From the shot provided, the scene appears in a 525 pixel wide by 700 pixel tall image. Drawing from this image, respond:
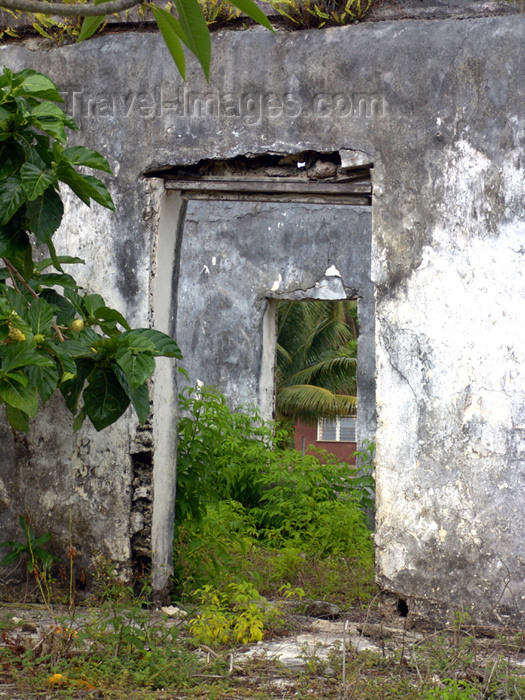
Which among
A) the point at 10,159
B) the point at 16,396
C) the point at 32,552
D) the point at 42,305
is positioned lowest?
the point at 32,552

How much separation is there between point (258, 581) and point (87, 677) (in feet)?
6.39

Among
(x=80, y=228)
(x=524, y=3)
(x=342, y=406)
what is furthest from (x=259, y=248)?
(x=342, y=406)

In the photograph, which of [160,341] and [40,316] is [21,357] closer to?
[40,316]

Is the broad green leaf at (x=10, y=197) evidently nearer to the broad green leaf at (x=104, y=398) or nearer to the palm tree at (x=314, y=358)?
the broad green leaf at (x=104, y=398)

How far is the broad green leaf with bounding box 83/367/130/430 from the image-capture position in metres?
3.69

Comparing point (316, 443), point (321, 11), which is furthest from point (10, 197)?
point (316, 443)

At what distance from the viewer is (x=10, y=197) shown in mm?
3328

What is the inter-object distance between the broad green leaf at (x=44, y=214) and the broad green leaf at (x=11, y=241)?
12 cm

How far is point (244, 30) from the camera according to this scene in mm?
4406

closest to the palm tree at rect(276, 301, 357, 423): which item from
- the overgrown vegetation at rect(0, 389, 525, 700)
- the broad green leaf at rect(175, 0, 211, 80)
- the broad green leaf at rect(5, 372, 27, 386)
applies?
the overgrown vegetation at rect(0, 389, 525, 700)

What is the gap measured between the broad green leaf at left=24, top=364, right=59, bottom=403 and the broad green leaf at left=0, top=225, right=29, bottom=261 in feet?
1.66

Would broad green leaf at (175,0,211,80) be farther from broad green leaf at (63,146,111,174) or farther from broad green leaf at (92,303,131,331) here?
broad green leaf at (92,303,131,331)

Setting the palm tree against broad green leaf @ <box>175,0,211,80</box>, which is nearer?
broad green leaf @ <box>175,0,211,80</box>

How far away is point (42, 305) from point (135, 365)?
495mm
